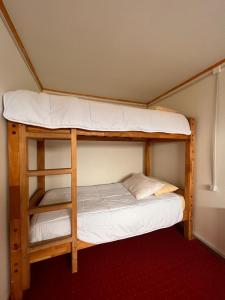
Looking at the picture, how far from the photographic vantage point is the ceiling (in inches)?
41.4

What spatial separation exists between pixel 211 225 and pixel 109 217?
4.55 feet

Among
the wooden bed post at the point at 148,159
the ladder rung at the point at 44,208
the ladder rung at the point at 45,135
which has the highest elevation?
the ladder rung at the point at 45,135

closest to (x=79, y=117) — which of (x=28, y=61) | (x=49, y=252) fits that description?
(x=28, y=61)

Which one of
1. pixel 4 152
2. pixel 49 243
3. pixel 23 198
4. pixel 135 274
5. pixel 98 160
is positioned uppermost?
pixel 4 152

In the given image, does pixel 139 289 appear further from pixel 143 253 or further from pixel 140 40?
pixel 140 40

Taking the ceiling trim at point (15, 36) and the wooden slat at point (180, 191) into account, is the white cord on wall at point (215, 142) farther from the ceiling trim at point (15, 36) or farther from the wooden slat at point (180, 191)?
the ceiling trim at point (15, 36)

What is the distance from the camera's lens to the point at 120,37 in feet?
4.39

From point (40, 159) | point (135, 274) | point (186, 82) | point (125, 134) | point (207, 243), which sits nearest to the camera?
point (135, 274)

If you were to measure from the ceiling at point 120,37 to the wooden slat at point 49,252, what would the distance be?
6.59ft

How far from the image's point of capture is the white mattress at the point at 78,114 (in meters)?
1.12

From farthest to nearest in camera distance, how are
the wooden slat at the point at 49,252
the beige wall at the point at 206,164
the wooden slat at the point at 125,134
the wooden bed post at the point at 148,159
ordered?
1. the wooden bed post at the point at 148,159
2. the beige wall at the point at 206,164
3. the wooden slat at the point at 125,134
4. the wooden slat at the point at 49,252

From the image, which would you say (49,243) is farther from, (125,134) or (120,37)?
(120,37)

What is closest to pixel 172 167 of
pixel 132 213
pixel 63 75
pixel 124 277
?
pixel 132 213

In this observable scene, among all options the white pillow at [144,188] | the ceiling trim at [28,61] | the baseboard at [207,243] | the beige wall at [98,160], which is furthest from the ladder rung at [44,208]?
the baseboard at [207,243]
